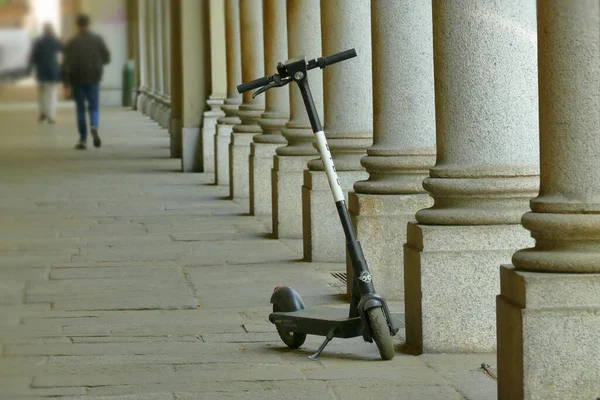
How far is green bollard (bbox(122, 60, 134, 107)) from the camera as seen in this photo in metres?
39.5

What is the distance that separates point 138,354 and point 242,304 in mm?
1502

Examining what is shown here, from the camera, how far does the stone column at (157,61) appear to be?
29.7 m

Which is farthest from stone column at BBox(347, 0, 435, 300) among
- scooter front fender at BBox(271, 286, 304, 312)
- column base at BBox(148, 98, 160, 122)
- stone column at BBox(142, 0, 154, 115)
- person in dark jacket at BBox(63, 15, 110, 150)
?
stone column at BBox(142, 0, 154, 115)

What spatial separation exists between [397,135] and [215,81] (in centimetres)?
992

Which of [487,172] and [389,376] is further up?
[487,172]

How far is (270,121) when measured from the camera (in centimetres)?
1251

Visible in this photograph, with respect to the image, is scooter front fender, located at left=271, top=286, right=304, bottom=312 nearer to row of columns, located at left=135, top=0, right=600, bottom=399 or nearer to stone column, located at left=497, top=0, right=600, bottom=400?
row of columns, located at left=135, top=0, right=600, bottom=399

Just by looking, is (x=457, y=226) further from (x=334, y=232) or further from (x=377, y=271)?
(x=334, y=232)

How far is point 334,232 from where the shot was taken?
30.8 feet

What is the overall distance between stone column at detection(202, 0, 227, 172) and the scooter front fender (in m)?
10.5

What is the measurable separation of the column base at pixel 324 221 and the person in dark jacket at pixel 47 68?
21.1 m

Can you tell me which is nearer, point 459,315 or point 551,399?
point 551,399

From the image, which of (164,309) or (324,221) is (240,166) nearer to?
(324,221)

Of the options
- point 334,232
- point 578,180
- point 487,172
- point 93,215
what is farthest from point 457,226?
point 93,215
